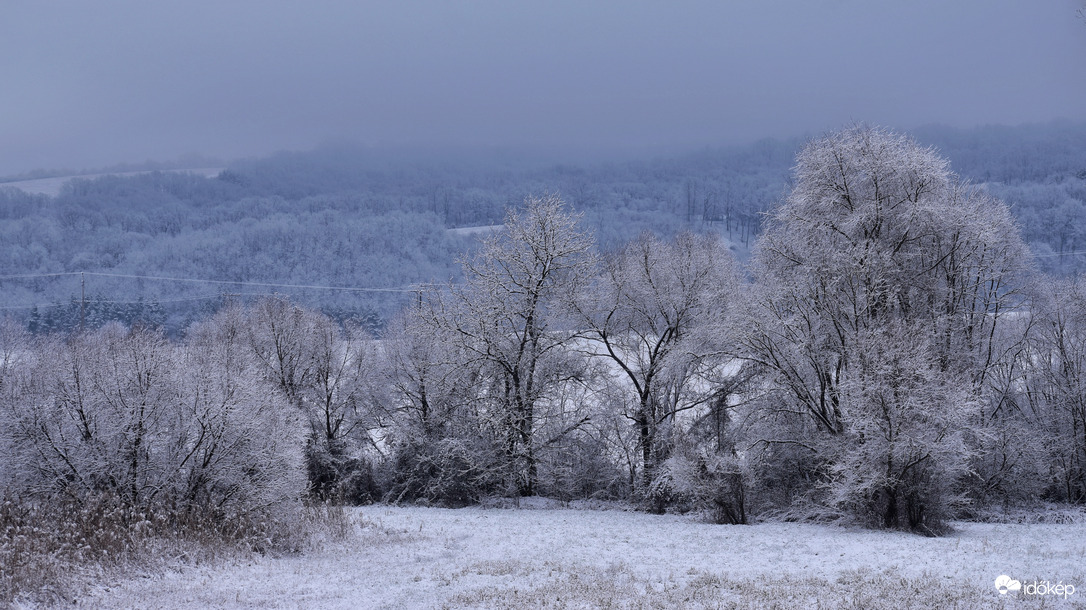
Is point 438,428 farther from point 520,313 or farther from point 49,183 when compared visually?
point 49,183

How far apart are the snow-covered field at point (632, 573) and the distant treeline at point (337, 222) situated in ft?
152

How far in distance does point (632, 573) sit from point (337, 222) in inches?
5126

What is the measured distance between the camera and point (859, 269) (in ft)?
77.7

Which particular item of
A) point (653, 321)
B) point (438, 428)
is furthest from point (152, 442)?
point (653, 321)

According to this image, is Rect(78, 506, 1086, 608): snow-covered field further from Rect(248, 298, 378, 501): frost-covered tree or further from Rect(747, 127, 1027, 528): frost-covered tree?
Rect(248, 298, 378, 501): frost-covered tree

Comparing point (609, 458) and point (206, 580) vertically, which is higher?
point (206, 580)

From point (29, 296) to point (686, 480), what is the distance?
104m

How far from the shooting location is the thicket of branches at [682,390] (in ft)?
62.2

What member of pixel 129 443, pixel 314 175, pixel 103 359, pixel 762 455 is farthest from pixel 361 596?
pixel 314 175

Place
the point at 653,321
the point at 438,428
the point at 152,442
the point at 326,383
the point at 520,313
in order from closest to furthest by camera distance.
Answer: the point at 152,442, the point at 520,313, the point at 653,321, the point at 438,428, the point at 326,383

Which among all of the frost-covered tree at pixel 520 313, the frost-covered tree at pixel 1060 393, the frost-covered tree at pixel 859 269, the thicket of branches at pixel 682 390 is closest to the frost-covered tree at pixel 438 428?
the thicket of branches at pixel 682 390

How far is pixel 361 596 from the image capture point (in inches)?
462

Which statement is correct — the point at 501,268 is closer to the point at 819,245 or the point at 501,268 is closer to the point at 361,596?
the point at 819,245

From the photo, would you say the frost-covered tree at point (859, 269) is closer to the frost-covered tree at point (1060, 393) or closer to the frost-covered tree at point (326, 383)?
the frost-covered tree at point (1060, 393)
